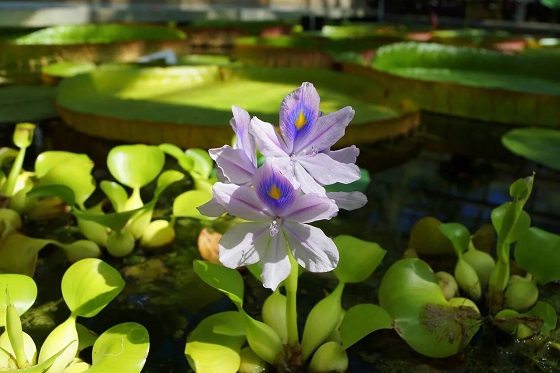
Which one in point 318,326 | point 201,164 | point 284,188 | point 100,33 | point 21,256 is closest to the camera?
point 284,188

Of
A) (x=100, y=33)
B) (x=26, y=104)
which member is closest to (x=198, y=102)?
(x=26, y=104)

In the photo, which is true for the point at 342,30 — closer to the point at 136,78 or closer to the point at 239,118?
the point at 136,78

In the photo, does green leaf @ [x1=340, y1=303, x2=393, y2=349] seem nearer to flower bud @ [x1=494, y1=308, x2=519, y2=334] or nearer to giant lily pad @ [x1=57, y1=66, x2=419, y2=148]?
flower bud @ [x1=494, y1=308, x2=519, y2=334]

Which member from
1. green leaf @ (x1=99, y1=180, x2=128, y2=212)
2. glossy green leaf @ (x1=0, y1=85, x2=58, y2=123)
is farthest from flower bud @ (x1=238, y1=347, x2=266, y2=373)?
glossy green leaf @ (x1=0, y1=85, x2=58, y2=123)

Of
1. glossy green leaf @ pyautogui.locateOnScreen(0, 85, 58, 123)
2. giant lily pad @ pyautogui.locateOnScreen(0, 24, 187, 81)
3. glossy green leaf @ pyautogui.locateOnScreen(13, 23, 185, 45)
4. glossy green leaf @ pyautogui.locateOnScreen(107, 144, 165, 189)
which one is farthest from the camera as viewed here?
glossy green leaf @ pyautogui.locateOnScreen(13, 23, 185, 45)

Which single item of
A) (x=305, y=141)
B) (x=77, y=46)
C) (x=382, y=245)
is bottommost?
(x=382, y=245)

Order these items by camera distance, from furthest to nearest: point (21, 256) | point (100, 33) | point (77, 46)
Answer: point (100, 33)
point (77, 46)
point (21, 256)

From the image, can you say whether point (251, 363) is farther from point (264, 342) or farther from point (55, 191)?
point (55, 191)
